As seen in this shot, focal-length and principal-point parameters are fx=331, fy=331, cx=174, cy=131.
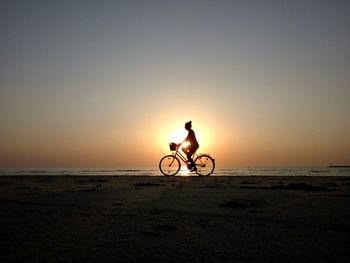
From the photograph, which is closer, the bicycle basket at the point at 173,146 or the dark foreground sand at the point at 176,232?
the dark foreground sand at the point at 176,232

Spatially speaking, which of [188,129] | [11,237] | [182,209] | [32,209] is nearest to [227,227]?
[182,209]

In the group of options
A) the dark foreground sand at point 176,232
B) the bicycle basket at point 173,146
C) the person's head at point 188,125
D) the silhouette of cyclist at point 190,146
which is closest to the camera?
the dark foreground sand at point 176,232

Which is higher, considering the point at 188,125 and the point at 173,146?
the point at 188,125

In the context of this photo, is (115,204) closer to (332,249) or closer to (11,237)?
(11,237)

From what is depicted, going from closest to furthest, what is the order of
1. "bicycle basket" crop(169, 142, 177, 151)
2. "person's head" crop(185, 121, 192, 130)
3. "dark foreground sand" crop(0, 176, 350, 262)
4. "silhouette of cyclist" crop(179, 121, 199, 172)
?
1. "dark foreground sand" crop(0, 176, 350, 262)
2. "person's head" crop(185, 121, 192, 130)
3. "silhouette of cyclist" crop(179, 121, 199, 172)
4. "bicycle basket" crop(169, 142, 177, 151)

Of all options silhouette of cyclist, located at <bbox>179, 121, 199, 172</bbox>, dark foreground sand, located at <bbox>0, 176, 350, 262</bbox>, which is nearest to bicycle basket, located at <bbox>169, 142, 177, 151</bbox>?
silhouette of cyclist, located at <bbox>179, 121, 199, 172</bbox>

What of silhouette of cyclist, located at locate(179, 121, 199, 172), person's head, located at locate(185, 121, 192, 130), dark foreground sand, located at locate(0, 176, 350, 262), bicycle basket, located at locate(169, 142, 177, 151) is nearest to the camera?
dark foreground sand, located at locate(0, 176, 350, 262)

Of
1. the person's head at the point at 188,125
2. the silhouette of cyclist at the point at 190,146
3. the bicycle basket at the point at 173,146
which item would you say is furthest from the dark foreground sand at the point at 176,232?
the bicycle basket at the point at 173,146

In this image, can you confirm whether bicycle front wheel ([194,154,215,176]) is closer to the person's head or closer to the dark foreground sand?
the person's head

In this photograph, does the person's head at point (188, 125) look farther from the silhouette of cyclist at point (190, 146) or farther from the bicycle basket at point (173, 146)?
the bicycle basket at point (173, 146)

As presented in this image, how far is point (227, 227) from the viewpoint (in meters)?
3.67

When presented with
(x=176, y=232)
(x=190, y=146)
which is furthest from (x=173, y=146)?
(x=176, y=232)

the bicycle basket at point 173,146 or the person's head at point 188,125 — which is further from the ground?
the person's head at point 188,125

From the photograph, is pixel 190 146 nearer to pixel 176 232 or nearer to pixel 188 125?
pixel 188 125
